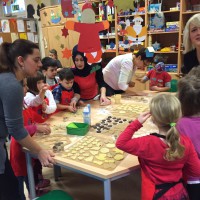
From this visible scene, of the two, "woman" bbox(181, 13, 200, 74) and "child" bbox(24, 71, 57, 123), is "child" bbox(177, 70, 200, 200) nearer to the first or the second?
"woman" bbox(181, 13, 200, 74)

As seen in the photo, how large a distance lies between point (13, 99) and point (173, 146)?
2.65 feet

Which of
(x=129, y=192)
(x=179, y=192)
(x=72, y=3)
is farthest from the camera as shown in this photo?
(x=129, y=192)

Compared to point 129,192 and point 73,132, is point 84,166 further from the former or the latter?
point 129,192

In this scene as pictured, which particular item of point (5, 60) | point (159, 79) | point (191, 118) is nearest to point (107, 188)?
point (191, 118)

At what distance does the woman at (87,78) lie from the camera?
2.34m

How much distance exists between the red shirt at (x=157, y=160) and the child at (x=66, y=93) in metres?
1.04

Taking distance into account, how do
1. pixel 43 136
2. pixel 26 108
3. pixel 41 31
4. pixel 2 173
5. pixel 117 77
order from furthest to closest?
pixel 41 31
pixel 117 77
pixel 26 108
pixel 43 136
pixel 2 173

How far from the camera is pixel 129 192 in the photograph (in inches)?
86.5

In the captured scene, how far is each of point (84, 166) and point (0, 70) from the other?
692 mm

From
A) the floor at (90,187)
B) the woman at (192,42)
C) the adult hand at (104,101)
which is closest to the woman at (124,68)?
the adult hand at (104,101)

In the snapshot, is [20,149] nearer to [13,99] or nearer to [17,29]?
[13,99]

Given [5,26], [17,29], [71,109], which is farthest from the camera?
[17,29]

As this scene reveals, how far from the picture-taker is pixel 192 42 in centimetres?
205

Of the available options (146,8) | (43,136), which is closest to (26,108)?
(43,136)
